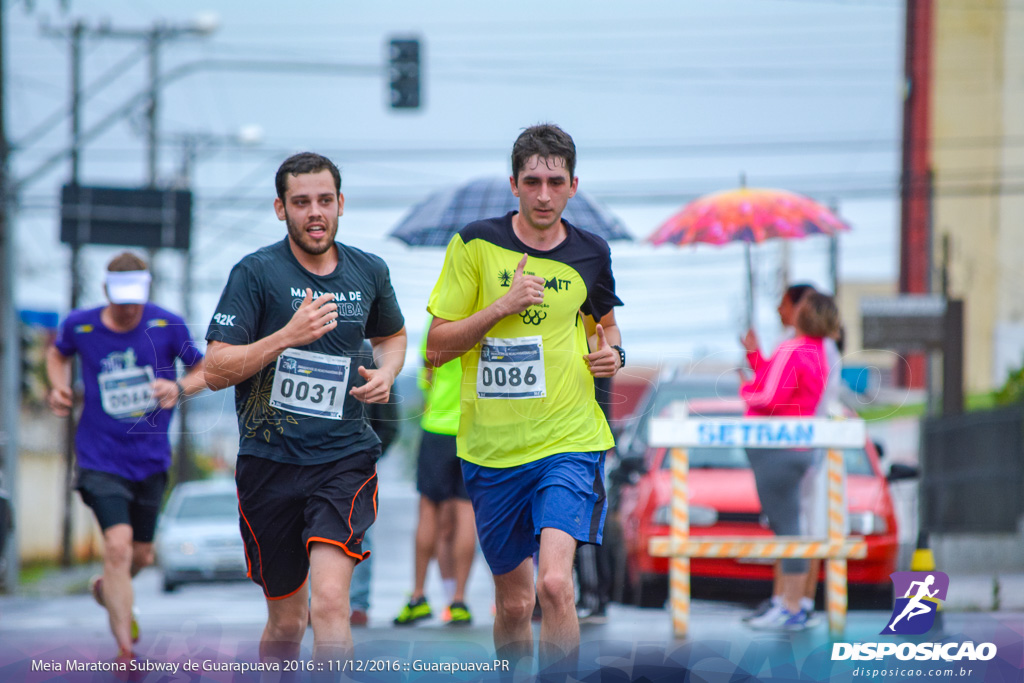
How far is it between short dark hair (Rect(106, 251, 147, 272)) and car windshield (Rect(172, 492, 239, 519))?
39.9 ft

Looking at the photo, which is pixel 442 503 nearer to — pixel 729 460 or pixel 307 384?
pixel 729 460

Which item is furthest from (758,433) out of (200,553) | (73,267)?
(73,267)

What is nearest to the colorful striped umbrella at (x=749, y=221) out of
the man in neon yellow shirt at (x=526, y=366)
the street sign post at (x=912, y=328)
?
the man in neon yellow shirt at (x=526, y=366)

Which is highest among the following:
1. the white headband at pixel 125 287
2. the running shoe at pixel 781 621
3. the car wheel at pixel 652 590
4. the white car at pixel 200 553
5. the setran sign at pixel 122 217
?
the setran sign at pixel 122 217

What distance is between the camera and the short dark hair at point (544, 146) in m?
4.29

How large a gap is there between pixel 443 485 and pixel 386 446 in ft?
1.71

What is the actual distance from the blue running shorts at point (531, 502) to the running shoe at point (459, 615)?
2.67 metres

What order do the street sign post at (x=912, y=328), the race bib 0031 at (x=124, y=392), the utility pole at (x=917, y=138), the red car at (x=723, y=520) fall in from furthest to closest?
the utility pole at (x=917, y=138)
the street sign post at (x=912, y=328)
the red car at (x=723, y=520)
the race bib 0031 at (x=124, y=392)

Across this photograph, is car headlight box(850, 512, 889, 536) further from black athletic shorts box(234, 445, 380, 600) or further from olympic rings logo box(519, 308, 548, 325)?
black athletic shorts box(234, 445, 380, 600)

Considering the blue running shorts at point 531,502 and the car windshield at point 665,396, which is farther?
the car windshield at point 665,396

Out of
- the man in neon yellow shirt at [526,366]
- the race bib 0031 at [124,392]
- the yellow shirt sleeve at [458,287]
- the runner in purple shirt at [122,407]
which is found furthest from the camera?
the race bib 0031 at [124,392]

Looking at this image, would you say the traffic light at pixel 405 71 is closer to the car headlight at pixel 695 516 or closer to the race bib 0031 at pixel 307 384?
the car headlight at pixel 695 516

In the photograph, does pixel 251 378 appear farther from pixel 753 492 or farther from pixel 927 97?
pixel 927 97

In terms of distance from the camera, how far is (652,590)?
806cm
